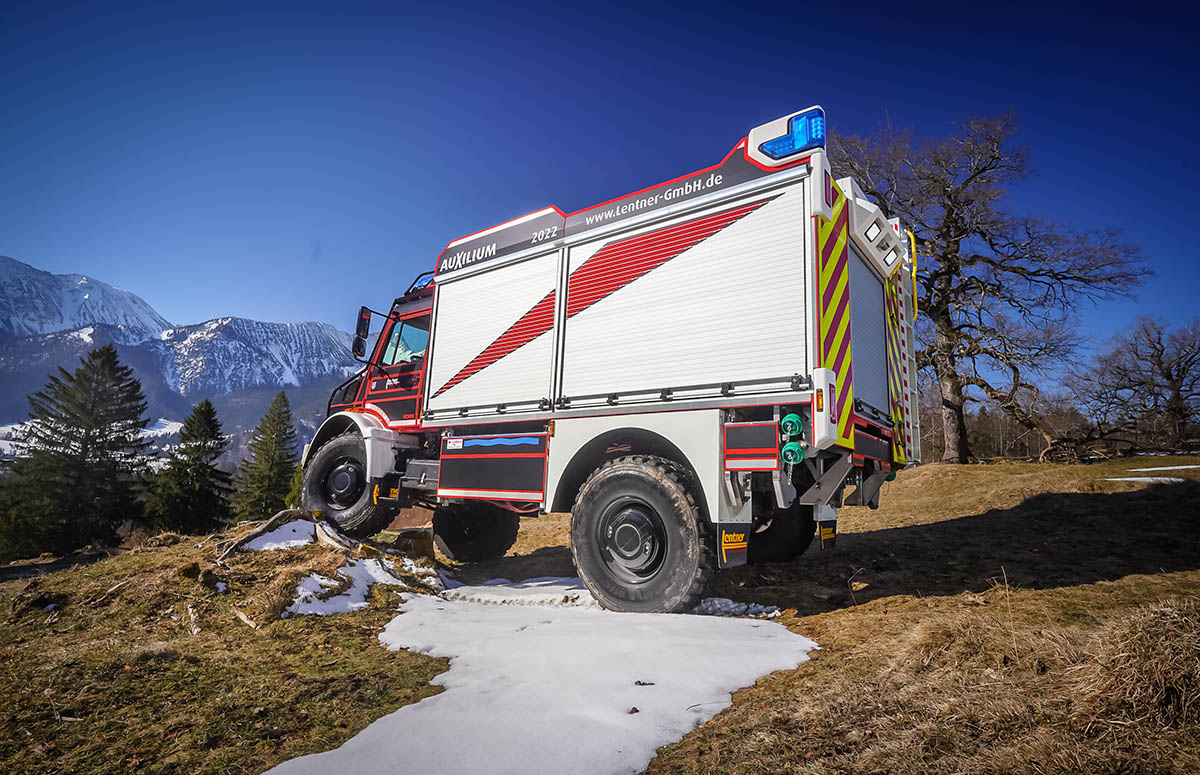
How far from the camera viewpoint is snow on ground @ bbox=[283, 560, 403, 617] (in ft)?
16.4

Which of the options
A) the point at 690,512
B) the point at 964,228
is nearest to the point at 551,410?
the point at 690,512

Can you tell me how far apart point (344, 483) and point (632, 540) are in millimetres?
5234

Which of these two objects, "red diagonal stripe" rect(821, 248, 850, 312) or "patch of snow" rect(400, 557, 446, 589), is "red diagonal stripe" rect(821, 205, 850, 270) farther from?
"patch of snow" rect(400, 557, 446, 589)

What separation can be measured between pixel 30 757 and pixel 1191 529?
1015cm

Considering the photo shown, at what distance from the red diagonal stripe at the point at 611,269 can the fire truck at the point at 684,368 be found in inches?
0.8

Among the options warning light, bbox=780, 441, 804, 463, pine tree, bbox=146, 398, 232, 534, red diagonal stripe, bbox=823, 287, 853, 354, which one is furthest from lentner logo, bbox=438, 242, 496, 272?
pine tree, bbox=146, 398, 232, 534

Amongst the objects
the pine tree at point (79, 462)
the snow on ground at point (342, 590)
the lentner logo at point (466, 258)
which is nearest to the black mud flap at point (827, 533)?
the snow on ground at point (342, 590)

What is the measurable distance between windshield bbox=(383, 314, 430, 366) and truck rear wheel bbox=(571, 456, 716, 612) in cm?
420

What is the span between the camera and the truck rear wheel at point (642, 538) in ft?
15.3

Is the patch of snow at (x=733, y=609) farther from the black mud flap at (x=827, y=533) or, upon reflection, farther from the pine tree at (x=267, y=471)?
the pine tree at (x=267, y=471)

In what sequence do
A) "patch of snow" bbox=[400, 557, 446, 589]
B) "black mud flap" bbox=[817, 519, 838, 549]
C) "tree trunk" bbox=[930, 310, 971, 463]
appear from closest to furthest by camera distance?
"black mud flap" bbox=[817, 519, 838, 549] < "patch of snow" bbox=[400, 557, 446, 589] < "tree trunk" bbox=[930, 310, 971, 463]

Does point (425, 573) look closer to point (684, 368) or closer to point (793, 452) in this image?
point (684, 368)

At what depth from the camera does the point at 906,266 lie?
22.2 feet

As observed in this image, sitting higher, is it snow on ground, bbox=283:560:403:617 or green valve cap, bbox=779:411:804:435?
green valve cap, bbox=779:411:804:435
